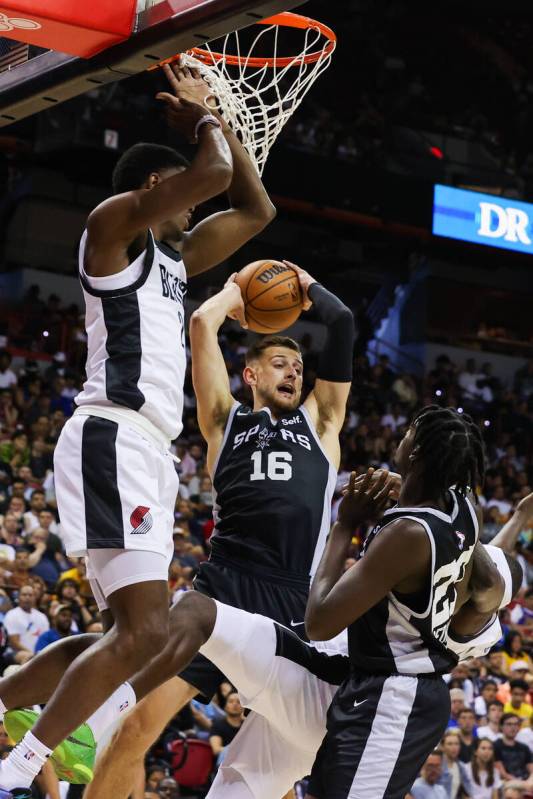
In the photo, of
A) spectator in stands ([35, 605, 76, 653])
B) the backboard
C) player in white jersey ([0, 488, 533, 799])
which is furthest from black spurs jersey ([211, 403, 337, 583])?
spectator in stands ([35, 605, 76, 653])

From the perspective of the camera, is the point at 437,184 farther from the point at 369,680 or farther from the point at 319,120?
the point at 369,680

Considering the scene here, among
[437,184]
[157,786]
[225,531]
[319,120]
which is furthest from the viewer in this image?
[319,120]

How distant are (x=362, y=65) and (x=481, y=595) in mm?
18884

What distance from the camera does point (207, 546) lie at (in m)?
11.8

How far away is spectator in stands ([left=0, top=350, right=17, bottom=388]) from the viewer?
1401 centimetres

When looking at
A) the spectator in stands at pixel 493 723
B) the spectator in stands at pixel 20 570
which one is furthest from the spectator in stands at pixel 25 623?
the spectator in stands at pixel 493 723

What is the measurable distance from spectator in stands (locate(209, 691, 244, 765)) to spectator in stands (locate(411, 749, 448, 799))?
1.58m

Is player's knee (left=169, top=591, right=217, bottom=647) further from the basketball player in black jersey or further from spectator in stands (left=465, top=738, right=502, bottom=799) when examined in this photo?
spectator in stands (left=465, top=738, right=502, bottom=799)

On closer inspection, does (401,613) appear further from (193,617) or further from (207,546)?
(207,546)

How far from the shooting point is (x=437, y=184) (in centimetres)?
1812

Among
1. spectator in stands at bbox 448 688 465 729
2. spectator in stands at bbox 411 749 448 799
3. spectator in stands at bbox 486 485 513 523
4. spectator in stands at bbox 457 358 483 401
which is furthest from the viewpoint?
spectator in stands at bbox 457 358 483 401

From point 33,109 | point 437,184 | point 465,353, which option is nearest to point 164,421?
point 33,109

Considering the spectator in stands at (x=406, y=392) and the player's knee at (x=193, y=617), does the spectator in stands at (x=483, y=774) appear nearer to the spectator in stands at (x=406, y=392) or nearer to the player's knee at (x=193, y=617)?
the player's knee at (x=193, y=617)

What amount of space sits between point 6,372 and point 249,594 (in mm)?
9907
